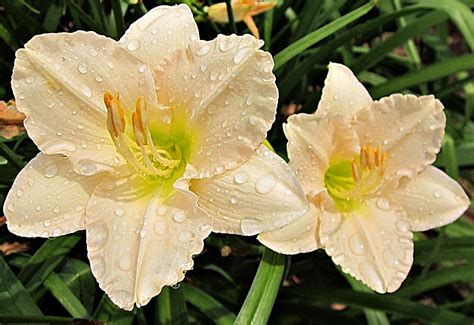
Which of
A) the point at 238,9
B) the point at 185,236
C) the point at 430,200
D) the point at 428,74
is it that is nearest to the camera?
the point at 185,236

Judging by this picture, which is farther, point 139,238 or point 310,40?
point 310,40

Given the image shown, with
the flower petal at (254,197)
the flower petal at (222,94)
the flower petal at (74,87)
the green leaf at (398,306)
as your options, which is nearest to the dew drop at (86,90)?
the flower petal at (74,87)

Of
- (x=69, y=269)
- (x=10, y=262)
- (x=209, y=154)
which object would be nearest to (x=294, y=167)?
(x=209, y=154)

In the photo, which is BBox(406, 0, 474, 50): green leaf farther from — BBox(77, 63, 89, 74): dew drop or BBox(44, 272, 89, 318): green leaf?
BBox(44, 272, 89, 318): green leaf

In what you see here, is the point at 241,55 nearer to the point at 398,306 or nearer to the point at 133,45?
the point at 133,45

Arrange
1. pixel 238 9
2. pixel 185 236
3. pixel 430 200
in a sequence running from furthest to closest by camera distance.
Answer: pixel 238 9 < pixel 430 200 < pixel 185 236

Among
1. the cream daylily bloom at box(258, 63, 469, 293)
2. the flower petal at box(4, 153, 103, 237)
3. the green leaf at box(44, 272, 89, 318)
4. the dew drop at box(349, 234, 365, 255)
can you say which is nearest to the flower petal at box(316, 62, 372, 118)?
the cream daylily bloom at box(258, 63, 469, 293)

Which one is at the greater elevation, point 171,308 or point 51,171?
point 51,171

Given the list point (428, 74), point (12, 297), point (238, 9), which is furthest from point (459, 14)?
point (12, 297)

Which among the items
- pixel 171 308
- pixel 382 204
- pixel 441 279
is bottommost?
pixel 441 279
